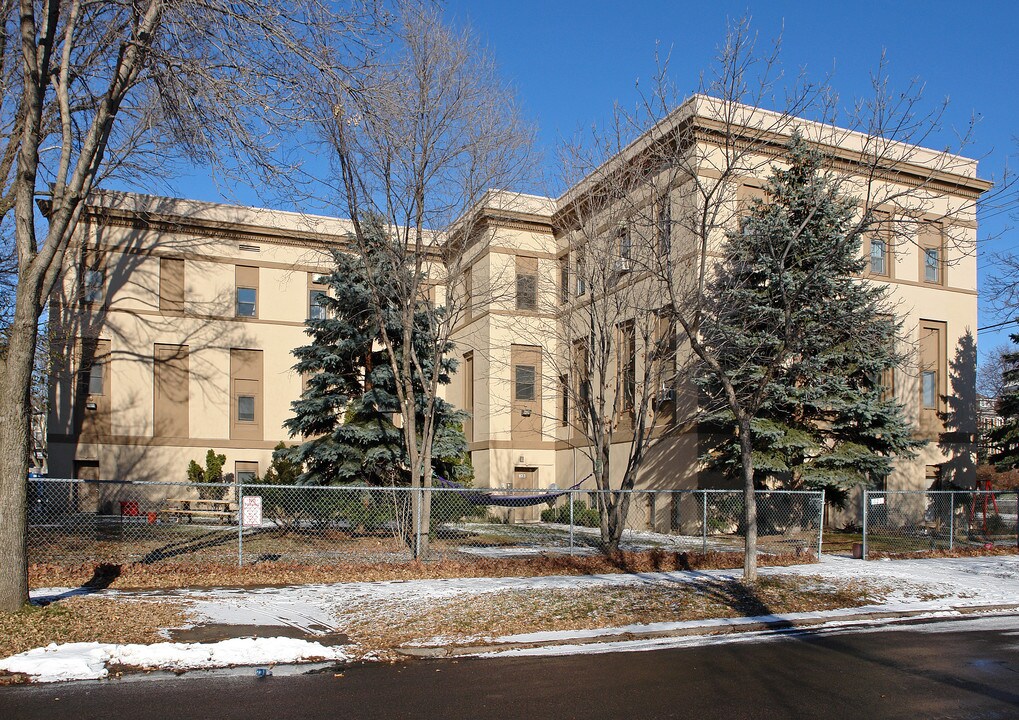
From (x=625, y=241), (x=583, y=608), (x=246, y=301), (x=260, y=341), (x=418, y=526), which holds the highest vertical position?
(x=246, y=301)

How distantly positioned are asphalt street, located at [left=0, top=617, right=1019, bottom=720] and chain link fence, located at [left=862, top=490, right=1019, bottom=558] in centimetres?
857

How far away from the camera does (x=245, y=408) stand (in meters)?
32.5

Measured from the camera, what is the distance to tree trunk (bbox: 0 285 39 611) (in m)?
9.37

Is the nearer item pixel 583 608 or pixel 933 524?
pixel 583 608

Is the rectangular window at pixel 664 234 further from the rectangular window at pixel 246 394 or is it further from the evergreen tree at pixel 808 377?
the rectangular window at pixel 246 394

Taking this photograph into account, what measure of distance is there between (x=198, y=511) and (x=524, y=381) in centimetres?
1145

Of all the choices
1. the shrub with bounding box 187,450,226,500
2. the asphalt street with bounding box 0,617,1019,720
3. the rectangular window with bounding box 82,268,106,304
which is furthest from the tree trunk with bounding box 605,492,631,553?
the rectangular window with bounding box 82,268,106,304

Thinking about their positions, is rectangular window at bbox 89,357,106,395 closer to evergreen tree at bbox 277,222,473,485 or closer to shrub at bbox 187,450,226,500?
shrub at bbox 187,450,226,500

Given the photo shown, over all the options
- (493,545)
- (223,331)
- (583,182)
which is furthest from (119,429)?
(583,182)

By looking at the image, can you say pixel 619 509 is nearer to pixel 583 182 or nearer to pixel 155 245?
pixel 583 182

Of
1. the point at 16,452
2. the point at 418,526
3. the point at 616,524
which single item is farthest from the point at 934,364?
the point at 16,452

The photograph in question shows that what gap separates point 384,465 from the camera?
66.5 ft

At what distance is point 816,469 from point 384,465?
11125mm

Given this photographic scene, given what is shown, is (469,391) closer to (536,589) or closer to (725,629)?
(536,589)
